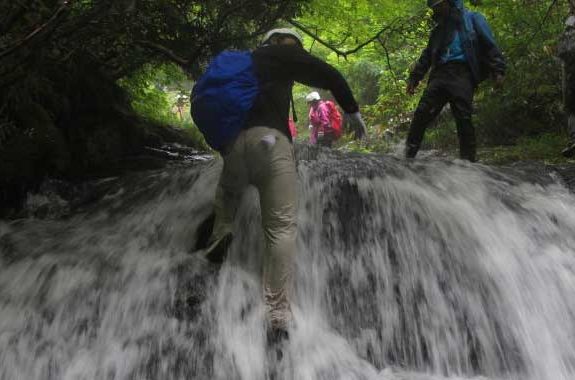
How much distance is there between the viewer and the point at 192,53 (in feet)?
25.5

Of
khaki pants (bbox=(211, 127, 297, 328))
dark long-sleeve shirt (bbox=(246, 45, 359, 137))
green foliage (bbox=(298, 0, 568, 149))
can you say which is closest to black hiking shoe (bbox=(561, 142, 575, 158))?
green foliage (bbox=(298, 0, 568, 149))

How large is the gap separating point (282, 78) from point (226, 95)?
1.43 feet

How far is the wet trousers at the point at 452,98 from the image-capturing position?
5629 mm

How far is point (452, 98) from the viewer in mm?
5695

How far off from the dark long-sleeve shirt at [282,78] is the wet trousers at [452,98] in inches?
99.1

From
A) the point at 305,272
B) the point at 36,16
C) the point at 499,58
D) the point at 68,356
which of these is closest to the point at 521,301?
the point at 305,272

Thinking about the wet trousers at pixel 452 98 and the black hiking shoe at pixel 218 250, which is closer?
the black hiking shoe at pixel 218 250

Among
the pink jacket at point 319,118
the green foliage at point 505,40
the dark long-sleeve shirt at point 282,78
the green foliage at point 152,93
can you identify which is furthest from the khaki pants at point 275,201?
the pink jacket at point 319,118

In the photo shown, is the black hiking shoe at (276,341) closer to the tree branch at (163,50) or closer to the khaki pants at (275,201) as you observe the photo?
the khaki pants at (275,201)

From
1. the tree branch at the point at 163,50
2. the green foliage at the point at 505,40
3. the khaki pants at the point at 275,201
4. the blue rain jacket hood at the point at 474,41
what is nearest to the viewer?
the khaki pants at the point at 275,201

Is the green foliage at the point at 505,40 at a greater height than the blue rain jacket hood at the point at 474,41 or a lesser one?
greater

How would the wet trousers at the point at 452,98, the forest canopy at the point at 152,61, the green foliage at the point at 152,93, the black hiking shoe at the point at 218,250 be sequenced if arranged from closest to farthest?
the black hiking shoe at the point at 218,250
the forest canopy at the point at 152,61
the wet trousers at the point at 452,98
the green foliage at the point at 152,93

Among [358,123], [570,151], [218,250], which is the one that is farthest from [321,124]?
[358,123]

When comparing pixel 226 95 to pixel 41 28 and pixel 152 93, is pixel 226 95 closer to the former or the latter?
pixel 41 28
